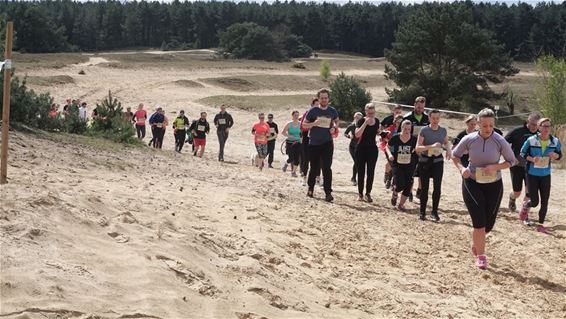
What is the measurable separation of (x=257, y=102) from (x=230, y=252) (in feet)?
119

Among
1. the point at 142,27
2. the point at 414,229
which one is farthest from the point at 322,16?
the point at 414,229

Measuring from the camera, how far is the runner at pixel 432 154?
11102 millimetres

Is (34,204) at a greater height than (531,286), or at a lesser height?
greater

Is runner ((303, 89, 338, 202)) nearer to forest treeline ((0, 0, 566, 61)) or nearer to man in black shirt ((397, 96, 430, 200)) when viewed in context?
man in black shirt ((397, 96, 430, 200))

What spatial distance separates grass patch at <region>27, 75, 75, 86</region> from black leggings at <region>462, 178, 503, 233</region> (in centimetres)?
3750

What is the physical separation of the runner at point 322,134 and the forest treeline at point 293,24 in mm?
94762

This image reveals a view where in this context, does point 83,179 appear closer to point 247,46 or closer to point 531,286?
point 531,286

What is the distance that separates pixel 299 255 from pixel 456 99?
3862 cm

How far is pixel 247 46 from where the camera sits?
289ft

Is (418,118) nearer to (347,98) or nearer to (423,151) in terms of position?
(423,151)

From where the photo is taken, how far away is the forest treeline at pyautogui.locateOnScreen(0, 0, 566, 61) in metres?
110

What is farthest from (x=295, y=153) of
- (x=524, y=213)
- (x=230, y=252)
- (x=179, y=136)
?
(x=230, y=252)

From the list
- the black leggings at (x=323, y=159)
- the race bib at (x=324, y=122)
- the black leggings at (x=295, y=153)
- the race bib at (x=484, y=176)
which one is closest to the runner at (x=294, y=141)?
the black leggings at (x=295, y=153)

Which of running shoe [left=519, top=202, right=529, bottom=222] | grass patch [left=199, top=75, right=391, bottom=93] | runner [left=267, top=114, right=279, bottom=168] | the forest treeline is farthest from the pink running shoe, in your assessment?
the forest treeline
